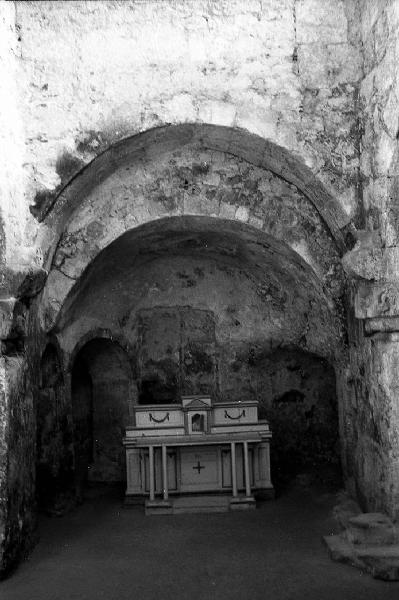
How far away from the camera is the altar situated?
19.4 feet

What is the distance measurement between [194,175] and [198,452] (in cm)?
261

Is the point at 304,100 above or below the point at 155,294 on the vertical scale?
above

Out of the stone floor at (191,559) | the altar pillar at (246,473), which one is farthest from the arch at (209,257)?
the stone floor at (191,559)

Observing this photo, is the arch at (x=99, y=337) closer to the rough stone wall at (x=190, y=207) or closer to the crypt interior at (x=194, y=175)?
the crypt interior at (x=194, y=175)

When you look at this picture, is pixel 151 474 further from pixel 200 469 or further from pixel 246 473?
pixel 246 473

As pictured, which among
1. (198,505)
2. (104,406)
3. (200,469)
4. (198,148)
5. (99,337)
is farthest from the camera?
(104,406)

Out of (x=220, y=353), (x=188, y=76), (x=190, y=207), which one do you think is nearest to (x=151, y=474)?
(x=220, y=353)

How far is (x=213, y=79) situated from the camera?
15.8 feet

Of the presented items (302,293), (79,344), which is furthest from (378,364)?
(79,344)

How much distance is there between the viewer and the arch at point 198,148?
481 cm

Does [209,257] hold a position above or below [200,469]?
above

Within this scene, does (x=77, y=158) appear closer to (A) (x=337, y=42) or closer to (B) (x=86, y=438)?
(A) (x=337, y=42)

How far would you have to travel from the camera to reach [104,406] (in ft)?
23.0

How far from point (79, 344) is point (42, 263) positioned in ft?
4.94
